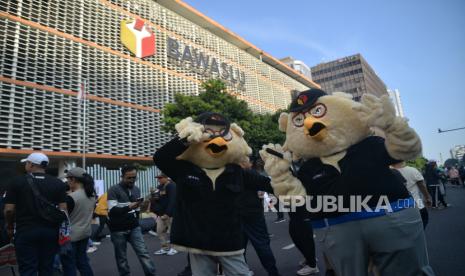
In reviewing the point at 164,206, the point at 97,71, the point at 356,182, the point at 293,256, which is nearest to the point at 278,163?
the point at 356,182

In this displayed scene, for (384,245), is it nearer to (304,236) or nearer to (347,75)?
(304,236)

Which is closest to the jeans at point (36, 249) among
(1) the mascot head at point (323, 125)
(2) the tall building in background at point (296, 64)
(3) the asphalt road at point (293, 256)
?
(3) the asphalt road at point (293, 256)

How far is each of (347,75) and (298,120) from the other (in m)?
77.1

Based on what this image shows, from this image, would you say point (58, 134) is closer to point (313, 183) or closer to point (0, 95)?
point (0, 95)

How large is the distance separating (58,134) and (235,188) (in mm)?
16326

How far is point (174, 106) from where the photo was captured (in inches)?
650

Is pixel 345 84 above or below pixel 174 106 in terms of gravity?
above

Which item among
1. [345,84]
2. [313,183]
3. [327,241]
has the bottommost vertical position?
[327,241]

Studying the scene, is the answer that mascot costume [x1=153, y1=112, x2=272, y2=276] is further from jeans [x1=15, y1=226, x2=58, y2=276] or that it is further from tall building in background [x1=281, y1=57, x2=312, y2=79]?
tall building in background [x1=281, y1=57, x2=312, y2=79]

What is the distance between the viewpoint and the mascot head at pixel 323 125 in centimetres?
238

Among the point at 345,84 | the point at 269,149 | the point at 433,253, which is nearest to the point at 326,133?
the point at 269,149

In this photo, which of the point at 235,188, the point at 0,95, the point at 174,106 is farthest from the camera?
the point at 174,106

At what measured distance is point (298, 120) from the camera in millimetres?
2609

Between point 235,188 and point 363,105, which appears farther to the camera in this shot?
point 235,188
